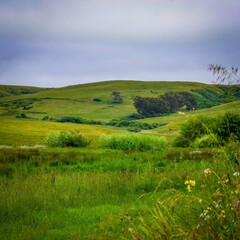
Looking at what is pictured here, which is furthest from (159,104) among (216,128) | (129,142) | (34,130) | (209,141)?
(209,141)

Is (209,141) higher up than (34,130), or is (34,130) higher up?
(209,141)

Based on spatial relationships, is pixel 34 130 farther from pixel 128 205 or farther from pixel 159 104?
pixel 159 104

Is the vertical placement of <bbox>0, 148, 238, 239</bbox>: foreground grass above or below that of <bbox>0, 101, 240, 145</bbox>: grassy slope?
above

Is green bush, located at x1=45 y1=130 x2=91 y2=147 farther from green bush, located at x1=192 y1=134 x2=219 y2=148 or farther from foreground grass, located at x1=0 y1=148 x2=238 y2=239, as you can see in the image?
foreground grass, located at x1=0 y1=148 x2=238 y2=239

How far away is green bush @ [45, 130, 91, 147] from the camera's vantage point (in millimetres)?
42281

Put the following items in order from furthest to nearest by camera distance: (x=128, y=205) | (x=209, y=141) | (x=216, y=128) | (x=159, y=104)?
1. (x=159, y=104)
2. (x=216, y=128)
3. (x=128, y=205)
4. (x=209, y=141)

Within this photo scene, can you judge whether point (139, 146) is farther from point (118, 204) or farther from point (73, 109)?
point (73, 109)

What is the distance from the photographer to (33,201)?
1199cm

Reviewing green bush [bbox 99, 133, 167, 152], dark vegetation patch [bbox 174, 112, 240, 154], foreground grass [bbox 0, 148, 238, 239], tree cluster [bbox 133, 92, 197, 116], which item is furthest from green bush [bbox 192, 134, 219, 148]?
tree cluster [bbox 133, 92, 197, 116]

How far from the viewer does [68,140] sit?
139 feet

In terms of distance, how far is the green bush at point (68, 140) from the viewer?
139 feet

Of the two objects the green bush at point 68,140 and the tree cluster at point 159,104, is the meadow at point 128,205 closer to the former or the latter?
the green bush at point 68,140

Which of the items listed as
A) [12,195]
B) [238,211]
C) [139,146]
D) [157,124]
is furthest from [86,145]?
[157,124]

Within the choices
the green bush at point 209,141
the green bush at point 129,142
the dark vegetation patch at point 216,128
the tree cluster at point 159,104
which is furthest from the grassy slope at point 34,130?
the tree cluster at point 159,104
